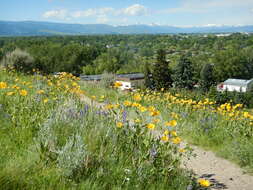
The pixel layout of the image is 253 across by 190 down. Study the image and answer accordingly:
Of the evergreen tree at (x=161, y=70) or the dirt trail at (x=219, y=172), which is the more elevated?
the dirt trail at (x=219, y=172)

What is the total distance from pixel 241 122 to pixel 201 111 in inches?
46.1

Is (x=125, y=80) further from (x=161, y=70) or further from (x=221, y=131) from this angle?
(x=221, y=131)

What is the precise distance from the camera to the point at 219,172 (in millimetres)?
3742

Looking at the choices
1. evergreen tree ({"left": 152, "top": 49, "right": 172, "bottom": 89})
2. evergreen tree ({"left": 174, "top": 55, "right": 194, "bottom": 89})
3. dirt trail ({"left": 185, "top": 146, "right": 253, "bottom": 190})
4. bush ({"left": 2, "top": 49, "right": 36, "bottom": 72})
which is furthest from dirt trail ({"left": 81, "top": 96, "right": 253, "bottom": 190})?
evergreen tree ({"left": 174, "top": 55, "right": 194, "bottom": 89})

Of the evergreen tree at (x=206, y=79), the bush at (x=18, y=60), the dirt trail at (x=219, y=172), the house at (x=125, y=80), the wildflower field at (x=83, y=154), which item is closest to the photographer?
the wildflower field at (x=83, y=154)

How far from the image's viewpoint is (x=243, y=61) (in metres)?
77.5

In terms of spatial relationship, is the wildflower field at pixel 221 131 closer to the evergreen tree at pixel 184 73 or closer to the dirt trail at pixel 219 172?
the dirt trail at pixel 219 172

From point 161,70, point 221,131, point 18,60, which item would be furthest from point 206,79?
point 221,131

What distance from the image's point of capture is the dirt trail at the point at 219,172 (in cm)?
335

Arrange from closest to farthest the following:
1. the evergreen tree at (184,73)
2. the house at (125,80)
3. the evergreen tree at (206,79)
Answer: the house at (125,80) < the evergreen tree at (184,73) < the evergreen tree at (206,79)

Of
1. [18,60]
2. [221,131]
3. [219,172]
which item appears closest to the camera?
[219,172]

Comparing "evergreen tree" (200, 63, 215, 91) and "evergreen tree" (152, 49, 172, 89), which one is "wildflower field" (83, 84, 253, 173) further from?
"evergreen tree" (200, 63, 215, 91)

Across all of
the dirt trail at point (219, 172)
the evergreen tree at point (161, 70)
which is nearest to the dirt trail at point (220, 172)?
the dirt trail at point (219, 172)

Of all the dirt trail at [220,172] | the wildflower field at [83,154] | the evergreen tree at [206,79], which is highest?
the wildflower field at [83,154]
